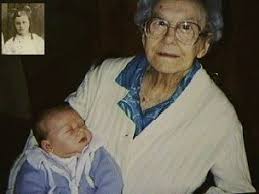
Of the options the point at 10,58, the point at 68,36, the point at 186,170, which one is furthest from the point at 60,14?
the point at 186,170

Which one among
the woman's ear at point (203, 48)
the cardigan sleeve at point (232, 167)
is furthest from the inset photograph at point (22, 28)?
the cardigan sleeve at point (232, 167)

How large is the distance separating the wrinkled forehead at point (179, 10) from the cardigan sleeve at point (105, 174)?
424mm

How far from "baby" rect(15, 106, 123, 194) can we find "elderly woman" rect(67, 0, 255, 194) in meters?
0.04

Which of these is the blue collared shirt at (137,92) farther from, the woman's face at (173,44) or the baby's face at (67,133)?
the baby's face at (67,133)

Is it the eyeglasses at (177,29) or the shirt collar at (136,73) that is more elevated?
the eyeglasses at (177,29)

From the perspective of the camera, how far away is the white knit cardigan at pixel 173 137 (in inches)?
57.0

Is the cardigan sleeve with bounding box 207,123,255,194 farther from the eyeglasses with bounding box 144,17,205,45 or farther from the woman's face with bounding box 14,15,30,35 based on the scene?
the woman's face with bounding box 14,15,30,35

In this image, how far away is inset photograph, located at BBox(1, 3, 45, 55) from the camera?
1.40 metres

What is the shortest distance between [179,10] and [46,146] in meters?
0.54

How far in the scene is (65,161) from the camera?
1397 millimetres

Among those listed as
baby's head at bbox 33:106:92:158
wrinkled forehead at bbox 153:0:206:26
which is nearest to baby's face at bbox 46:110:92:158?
baby's head at bbox 33:106:92:158

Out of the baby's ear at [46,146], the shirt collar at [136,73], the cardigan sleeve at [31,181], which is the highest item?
the shirt collar at [136,73]

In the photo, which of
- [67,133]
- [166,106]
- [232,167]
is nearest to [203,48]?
[166,106]

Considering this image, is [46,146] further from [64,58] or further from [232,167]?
[232,167]
